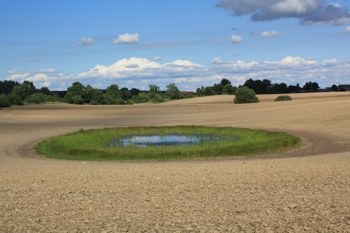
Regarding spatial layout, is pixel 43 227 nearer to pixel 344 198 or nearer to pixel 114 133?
pixel 344 198

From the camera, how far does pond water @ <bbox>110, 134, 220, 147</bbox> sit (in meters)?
39.5

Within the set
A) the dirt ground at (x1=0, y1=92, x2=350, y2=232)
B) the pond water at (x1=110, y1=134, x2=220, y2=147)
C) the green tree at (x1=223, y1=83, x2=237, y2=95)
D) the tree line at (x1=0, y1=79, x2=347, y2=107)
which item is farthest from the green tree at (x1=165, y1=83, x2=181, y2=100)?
the dirt ground at (x1=0, y1=92, x2=350, y2=232)

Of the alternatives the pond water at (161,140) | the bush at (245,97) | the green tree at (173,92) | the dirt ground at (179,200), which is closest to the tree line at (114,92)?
the green tree at (173,92)

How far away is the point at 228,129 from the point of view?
49250 millimetres

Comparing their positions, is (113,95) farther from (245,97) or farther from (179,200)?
(179,200)

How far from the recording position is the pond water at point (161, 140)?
3950 centimetres

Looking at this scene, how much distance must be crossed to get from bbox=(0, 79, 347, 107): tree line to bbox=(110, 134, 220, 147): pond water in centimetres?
8642

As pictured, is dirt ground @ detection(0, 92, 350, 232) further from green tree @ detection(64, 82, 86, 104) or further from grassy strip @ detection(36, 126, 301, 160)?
green tree @ detection(64, 82, 86, 104)

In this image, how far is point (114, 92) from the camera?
543 feet

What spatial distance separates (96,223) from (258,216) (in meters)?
3.33

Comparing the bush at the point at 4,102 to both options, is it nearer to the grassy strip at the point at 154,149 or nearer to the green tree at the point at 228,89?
the green tree at the point at 228,89

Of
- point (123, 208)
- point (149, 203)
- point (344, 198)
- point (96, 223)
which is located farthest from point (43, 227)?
point (344, 198)

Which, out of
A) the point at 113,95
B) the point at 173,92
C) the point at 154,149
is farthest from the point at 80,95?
the point at 154,149

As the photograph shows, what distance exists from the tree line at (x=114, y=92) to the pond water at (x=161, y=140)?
284 ft
